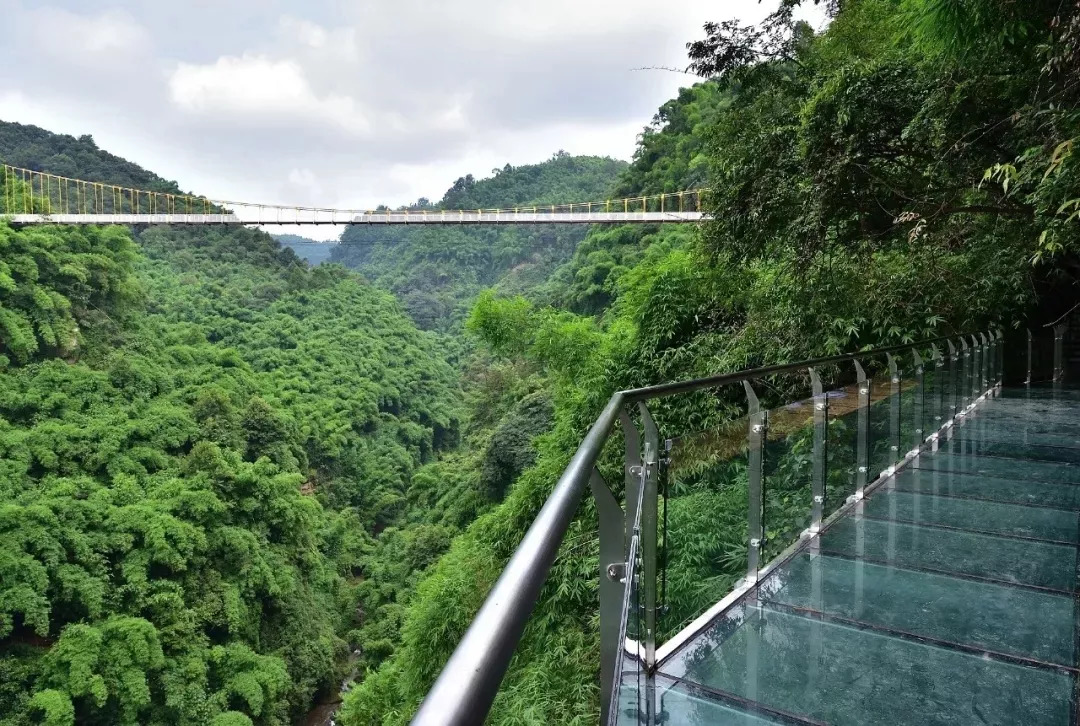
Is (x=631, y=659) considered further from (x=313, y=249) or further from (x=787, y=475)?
(x=313, y=249)

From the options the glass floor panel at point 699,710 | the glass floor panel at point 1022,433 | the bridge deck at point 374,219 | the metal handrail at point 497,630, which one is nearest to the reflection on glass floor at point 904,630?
the glass floor panel at point 699,710

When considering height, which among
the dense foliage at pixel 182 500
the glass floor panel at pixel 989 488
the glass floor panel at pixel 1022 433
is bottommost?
the dense foliage at pixel 182 500

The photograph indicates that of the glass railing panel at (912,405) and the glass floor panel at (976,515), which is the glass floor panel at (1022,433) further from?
the glass floor panel at (976,515)

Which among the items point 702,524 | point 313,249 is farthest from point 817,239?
point 313,249

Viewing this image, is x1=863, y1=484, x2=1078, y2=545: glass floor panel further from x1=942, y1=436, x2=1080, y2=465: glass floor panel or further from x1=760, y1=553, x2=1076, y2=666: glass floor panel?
x1=942, y1=436, x2=1080, y2=465: glass floor panel

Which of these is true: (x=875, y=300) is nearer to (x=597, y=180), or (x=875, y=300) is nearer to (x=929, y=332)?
Answer: (x=929, y=332)

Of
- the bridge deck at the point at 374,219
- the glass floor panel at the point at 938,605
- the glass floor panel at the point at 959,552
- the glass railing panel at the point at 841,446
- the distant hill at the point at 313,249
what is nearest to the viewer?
the glass floor panel at the point at 938,605

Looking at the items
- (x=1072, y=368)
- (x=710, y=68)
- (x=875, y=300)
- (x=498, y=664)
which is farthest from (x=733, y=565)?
(x=1072, y=368)
